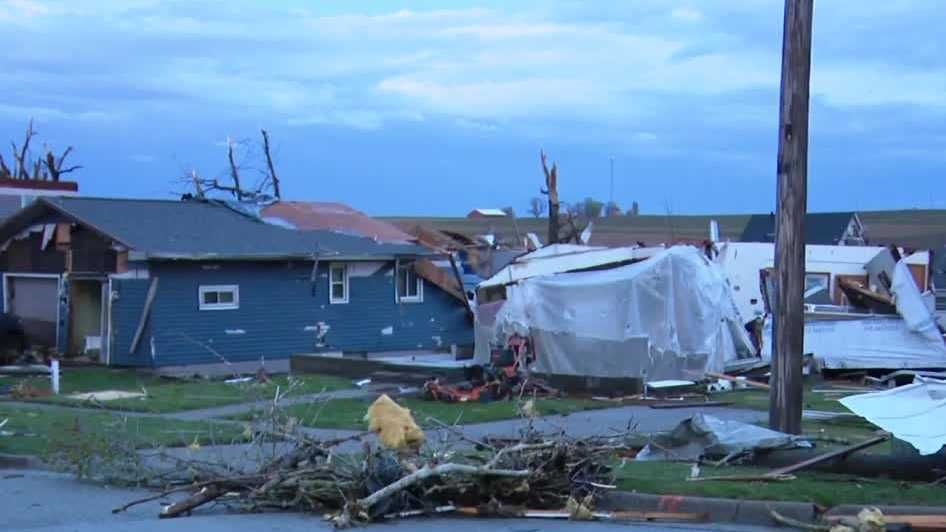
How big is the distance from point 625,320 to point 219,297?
10164mm

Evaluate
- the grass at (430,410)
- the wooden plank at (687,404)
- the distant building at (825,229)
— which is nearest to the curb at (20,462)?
the grass at (430,410)

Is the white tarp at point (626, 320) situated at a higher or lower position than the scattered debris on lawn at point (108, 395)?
higher

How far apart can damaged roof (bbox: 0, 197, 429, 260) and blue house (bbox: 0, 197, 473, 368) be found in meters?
0.04

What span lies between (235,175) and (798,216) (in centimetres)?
3293

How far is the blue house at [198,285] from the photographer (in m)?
29.8

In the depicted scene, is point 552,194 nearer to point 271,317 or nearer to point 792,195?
point 271,317

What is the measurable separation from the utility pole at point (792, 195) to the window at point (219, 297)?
18297 mm

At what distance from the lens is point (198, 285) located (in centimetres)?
3070

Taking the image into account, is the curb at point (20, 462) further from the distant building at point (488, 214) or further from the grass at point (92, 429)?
the distant building at point (488, 214)

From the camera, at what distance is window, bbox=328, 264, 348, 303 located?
34.1 meters

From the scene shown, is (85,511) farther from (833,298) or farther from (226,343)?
(833,298)

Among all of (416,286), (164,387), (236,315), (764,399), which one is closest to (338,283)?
(416,286)

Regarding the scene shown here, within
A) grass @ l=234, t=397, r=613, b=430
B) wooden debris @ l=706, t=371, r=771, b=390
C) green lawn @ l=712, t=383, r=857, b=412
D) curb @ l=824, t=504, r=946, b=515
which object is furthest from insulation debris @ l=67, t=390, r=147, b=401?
curb @ l=824, t=504, r=946, b=515

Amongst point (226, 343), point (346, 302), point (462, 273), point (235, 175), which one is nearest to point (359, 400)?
point (226, 343)
